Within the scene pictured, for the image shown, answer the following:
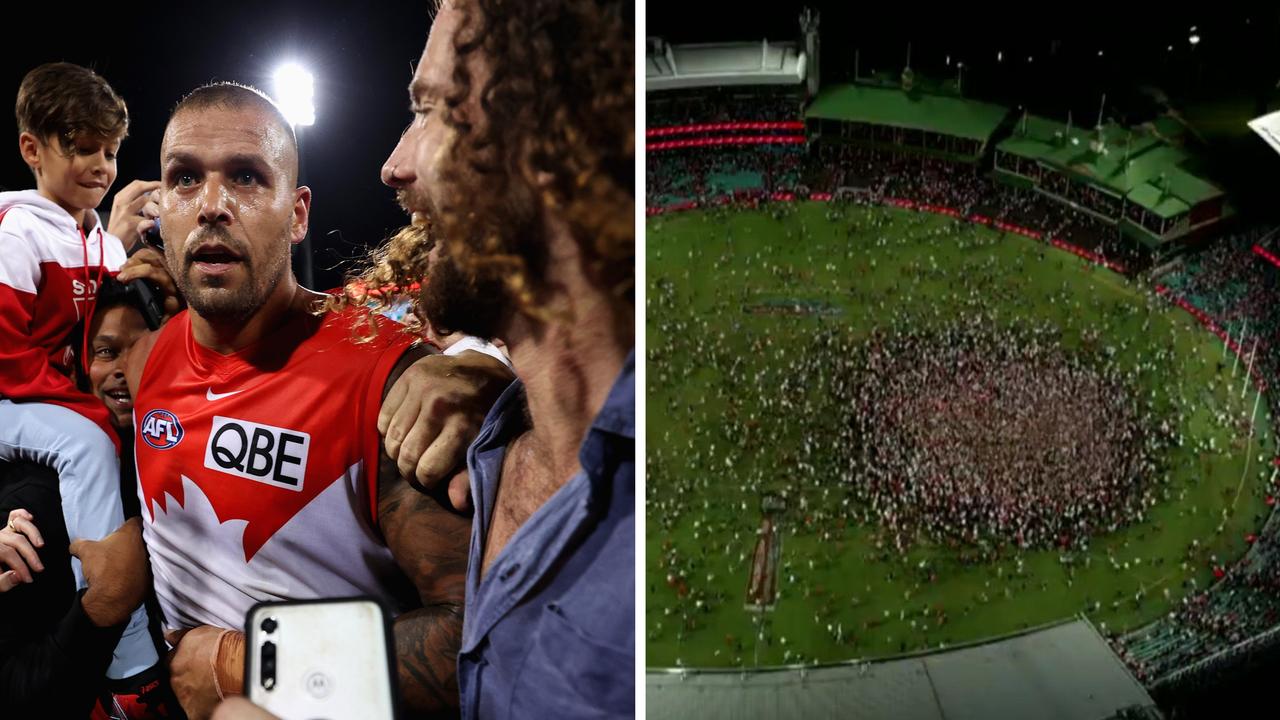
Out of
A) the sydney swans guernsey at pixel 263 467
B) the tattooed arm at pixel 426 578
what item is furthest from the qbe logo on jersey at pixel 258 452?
the tattooed arm at pixel 426 578

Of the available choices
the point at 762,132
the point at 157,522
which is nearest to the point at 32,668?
the point at 157,522

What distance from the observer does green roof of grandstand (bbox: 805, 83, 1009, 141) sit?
3.11 meters

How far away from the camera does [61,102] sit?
1.64m

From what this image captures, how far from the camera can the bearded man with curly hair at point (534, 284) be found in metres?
1.58

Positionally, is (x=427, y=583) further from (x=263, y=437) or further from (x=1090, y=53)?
(x=1090, y=53)

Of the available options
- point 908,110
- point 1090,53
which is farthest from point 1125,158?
point 908,110

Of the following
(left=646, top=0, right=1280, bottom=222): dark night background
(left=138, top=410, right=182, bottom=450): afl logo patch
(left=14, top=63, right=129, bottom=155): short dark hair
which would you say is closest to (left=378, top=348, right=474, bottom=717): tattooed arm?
(left=138, top=410, right=182, bottom=450): afl logo patch

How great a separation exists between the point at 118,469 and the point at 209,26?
2.76 feet

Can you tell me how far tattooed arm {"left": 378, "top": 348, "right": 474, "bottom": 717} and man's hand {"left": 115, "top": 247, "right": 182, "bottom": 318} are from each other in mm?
437

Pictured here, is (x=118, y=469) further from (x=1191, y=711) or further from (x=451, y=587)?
(x=1191, y=711)

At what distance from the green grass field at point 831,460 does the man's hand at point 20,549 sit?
195 cm

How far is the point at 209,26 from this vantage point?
1.64 m

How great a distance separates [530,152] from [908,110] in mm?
2011

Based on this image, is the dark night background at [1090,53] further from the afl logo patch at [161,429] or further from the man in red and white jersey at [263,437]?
the afl logo patch at [161,429]
